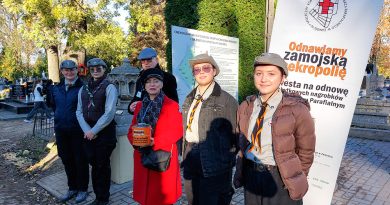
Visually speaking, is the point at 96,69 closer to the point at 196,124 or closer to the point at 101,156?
the point at 101,156

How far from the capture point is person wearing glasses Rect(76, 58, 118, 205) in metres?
3.96

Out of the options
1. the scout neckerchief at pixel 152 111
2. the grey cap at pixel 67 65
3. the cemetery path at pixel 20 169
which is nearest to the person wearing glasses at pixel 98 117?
the grey cap at pixel 67 65

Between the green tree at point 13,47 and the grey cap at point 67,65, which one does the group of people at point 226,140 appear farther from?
the green tree at point 13,47

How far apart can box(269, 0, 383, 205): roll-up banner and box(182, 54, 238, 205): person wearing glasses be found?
0.88 metres

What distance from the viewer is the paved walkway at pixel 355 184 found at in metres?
4.61

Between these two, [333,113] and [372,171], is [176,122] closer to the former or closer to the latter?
[333,113]

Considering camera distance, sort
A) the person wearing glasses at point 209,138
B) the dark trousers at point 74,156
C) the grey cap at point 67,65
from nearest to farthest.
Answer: the person wearing glasses at point 209,138, the grey cap at point 67,65, the dark trousers at point 74,156

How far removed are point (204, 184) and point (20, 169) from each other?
5.37 meters

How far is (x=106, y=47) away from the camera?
7.85 meters

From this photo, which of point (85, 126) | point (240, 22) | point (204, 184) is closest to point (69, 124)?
point (85, 126)

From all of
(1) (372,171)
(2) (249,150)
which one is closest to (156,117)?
(2) (249,150)

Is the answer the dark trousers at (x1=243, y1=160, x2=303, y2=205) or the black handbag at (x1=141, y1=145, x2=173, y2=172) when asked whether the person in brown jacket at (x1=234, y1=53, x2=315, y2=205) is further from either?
the black handbag at (x1=141, y1=145, x2=173, y2=172)

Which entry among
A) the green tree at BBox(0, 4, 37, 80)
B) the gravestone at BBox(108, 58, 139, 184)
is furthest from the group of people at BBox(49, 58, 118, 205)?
the green tree at BBox(0, 4, 37, 80)

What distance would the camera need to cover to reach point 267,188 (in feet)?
7.63
